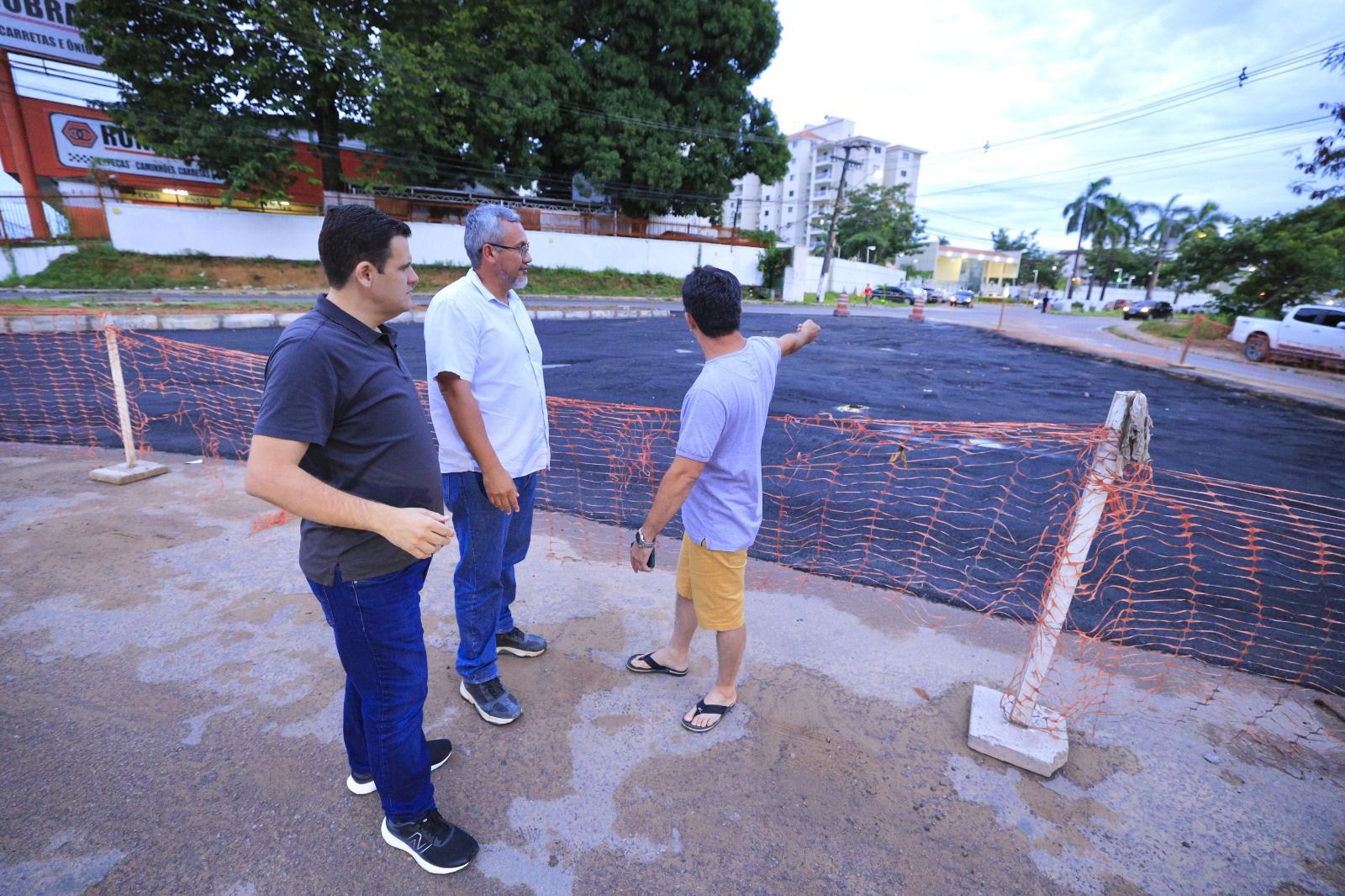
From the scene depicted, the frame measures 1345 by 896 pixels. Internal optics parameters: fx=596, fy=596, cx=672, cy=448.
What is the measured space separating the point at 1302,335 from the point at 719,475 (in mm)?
21039

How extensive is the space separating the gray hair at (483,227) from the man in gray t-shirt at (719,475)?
73 centimetres

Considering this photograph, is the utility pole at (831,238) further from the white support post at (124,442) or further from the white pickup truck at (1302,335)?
the white support post at (124,442)

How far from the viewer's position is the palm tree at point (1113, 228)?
176 ft

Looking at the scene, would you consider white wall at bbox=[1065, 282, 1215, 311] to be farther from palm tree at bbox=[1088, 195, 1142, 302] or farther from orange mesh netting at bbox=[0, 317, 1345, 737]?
orange mesh netting at bbox=[0, 317, 1345, 737]

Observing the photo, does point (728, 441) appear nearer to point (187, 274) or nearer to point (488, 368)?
point (488, 368)

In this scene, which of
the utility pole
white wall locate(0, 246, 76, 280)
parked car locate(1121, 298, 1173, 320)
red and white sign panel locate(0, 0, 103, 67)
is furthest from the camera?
the utility pole

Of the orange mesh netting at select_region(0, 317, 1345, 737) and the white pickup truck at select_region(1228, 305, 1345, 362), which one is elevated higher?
the white pickup truck at select_region(1228, 305, 1345, 362)

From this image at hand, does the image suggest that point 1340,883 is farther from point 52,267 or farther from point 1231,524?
point 52,267

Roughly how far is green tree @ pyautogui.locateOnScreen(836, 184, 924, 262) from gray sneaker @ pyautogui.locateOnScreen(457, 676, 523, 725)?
54543 millimetres

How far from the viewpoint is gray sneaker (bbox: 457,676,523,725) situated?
239cm

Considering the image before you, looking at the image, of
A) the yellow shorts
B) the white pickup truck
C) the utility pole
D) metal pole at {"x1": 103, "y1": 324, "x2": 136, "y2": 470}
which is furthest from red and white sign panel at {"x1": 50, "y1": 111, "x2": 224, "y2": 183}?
the white pickup truck

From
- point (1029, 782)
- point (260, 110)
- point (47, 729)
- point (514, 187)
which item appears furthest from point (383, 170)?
point (1029, 782)

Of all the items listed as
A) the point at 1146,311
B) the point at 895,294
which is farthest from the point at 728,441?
the point at 895,294

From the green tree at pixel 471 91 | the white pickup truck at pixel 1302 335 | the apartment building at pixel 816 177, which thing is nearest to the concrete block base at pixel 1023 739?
the white pickup truck at pixel 1302 335
